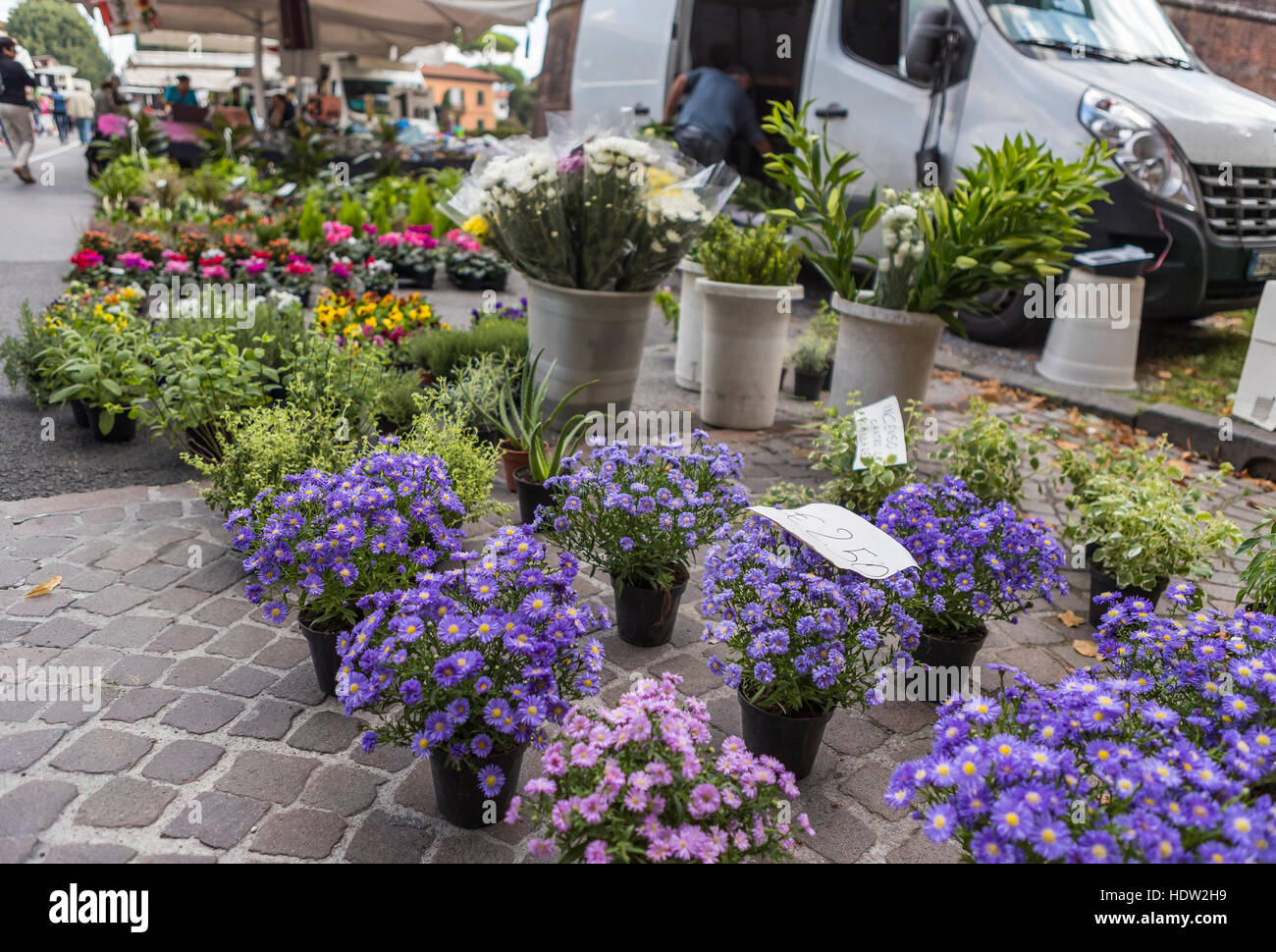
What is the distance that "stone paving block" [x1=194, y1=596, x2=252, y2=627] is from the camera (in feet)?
9.73

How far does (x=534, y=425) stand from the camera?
3.68 metres

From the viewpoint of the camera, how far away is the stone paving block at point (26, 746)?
88.7 inches

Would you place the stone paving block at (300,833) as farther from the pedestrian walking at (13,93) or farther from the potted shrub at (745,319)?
the pedestrian walking at (13,93)

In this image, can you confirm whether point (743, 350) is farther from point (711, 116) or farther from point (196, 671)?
point (711, 116)

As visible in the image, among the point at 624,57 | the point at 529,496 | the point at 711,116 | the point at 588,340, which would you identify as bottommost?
the point at 529,496

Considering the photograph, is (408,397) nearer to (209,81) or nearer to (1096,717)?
(1096,717)

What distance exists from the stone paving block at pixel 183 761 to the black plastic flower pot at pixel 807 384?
439cm

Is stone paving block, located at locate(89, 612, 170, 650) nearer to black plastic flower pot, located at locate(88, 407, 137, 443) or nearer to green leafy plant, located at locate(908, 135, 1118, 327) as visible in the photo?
black plastic flower pot, located at locate(88, 407, 137, 443)

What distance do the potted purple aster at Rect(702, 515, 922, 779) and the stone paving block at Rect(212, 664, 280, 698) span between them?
1357 mm

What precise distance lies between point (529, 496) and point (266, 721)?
4.44 ft

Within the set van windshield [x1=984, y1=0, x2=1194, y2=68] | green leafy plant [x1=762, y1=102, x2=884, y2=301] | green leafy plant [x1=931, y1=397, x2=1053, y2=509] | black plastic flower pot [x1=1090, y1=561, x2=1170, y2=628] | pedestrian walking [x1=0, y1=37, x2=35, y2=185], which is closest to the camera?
black plastic flower pot [x1=1090, y1=561, x2=1170, y2=628]

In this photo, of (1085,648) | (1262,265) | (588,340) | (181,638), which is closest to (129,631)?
(181,638)

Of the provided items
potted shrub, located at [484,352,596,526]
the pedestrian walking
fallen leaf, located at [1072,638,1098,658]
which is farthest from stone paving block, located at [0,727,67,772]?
the pedestrian walking
